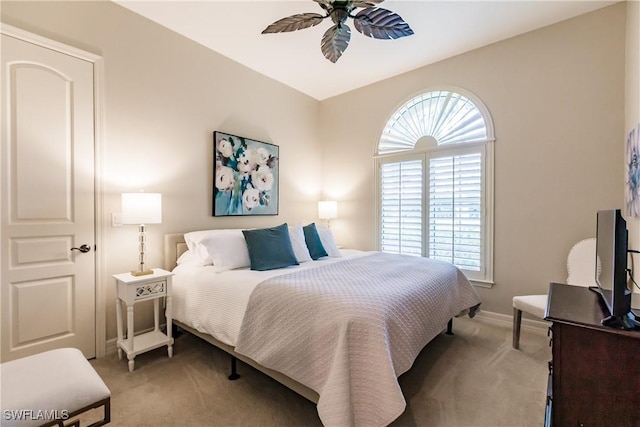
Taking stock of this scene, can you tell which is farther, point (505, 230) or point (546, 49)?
point (505, 230)

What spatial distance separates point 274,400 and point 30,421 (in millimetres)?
1200

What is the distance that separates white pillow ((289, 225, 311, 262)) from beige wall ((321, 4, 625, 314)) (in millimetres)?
2066

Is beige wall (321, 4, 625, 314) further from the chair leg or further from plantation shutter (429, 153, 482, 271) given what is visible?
the chair leg

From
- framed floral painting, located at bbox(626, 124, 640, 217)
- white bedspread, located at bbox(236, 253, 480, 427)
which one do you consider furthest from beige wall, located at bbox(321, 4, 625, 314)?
white bedspread, located at bbox(236, 253, 480, 427)

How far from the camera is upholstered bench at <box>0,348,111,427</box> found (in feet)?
3.45

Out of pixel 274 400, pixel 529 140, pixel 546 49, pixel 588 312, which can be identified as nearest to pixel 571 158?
pixel 529 140

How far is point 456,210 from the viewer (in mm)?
3334

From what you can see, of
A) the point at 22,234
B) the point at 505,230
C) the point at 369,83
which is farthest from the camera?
the point at 369,83

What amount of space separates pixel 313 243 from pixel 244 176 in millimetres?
1220

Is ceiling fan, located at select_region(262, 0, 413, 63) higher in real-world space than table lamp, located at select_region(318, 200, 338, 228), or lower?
higher

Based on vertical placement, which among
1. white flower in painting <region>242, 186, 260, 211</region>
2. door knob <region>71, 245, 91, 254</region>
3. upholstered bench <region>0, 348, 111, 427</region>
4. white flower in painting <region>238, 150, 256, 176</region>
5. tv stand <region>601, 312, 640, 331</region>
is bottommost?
upholstered bench <region>0, 348, 111, 427</region>

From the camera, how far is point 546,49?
9.27 feet

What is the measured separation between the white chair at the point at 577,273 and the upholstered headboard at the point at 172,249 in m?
3.17

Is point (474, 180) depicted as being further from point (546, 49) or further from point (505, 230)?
point (546, 49)
